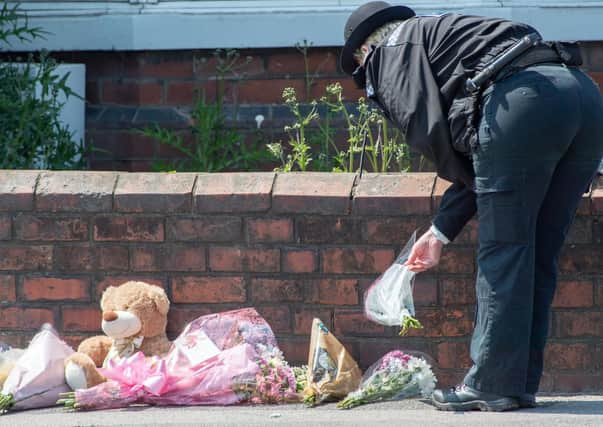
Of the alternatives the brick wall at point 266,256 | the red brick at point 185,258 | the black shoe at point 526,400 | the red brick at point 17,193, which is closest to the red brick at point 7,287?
the brick wall at point 266,256

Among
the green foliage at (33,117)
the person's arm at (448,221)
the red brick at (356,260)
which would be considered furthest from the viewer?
the green foliage at (33,117)

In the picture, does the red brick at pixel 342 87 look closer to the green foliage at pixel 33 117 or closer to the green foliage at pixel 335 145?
the green foliage at pixel 335 145

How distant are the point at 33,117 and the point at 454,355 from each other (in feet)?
7.68

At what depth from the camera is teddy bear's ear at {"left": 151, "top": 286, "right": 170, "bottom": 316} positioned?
4.41 m

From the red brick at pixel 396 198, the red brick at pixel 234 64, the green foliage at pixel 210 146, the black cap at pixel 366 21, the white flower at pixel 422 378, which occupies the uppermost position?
the red brick at pixel 234 64

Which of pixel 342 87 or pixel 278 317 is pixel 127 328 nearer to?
pixel 278 317

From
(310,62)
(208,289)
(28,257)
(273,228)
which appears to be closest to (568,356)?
(273,228)

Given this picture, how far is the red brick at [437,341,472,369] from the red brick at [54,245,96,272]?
1.39m

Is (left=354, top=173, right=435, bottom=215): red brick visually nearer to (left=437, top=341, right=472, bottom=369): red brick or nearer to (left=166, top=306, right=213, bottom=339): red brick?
(left=437, top=341, right=472, bottom=369): red brick

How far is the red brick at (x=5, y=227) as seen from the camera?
15.0ft

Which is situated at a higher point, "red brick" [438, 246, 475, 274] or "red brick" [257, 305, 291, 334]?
"red brick" [438, 246, 475, 274]

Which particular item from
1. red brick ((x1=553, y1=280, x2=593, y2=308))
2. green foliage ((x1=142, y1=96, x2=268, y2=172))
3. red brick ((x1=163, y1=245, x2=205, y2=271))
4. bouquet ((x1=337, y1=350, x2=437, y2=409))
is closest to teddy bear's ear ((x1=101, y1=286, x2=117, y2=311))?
red brick ((x1=163, y1=245, x2=205, y2=271))

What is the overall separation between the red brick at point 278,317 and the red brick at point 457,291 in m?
0.60

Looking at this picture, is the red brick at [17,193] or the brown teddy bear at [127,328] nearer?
the brown teddy bear at [127,328]
